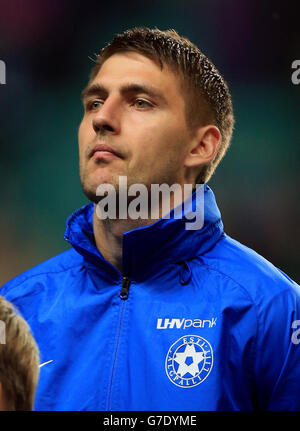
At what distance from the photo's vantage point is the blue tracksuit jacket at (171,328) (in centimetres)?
136

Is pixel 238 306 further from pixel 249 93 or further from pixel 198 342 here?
pixel 249 93

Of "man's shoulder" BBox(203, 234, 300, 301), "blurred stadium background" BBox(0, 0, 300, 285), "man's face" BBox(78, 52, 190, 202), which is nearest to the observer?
"man's shoulder" BBox(203, 234, 300, 301)

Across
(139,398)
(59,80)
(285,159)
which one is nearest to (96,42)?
(59,80)

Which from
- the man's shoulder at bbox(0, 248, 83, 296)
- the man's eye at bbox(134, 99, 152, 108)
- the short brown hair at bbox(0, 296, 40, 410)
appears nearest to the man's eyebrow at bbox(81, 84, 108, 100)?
the man's eye at bbox(134, 99, 152, 108)

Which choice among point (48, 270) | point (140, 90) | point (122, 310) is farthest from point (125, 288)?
point (140, 90)

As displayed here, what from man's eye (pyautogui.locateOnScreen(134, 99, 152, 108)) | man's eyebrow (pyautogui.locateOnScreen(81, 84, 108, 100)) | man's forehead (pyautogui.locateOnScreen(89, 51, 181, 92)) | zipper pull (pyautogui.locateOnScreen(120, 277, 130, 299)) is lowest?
zipper pull (pyautogui.locateOnScreen(120, 277, 130, 299))

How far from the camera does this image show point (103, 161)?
157 centimetres

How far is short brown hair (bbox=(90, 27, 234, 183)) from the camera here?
5.60 feet

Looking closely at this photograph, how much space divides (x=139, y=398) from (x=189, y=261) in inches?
17.0

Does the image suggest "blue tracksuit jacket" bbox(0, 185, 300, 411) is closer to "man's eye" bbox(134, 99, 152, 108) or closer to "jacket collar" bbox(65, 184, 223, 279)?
"jacket collar" bbox(65, 184, 223, 279)

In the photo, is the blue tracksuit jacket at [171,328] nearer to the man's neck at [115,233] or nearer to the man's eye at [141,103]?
the man's neck at [115,233]

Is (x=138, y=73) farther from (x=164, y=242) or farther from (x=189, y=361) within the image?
(x=189, y=361)

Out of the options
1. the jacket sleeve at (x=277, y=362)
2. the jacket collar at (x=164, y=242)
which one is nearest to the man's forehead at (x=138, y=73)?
the jacket collar at (x=164, y=242)

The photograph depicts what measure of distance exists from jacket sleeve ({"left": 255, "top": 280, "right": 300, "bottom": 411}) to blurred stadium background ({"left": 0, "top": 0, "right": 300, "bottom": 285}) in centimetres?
128
